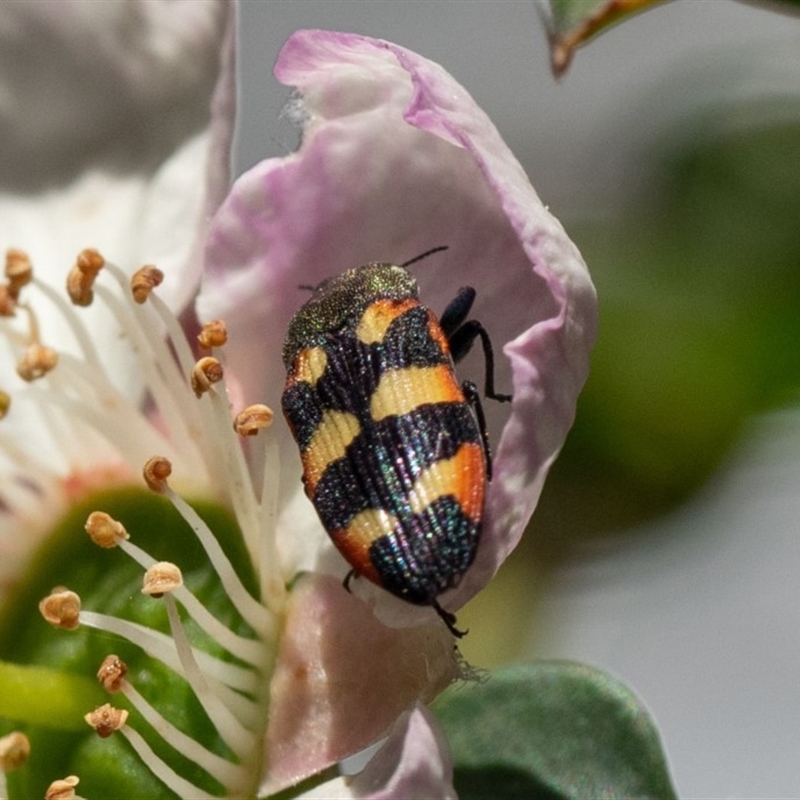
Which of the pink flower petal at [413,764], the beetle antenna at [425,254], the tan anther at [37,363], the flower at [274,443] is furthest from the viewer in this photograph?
the tan anther at [37,363]

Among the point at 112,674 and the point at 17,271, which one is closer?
the point at 112,674

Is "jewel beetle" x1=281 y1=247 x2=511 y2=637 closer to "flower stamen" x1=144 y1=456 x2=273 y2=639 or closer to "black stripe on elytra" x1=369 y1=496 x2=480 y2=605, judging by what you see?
"black stripe on elytra" x1=369 y1=496 x2=480 y2=605

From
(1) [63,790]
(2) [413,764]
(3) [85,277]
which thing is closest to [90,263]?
(3) [85,277]

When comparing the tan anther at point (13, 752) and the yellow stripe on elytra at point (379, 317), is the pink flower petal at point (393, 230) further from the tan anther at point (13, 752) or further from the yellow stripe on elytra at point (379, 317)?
the tan anther at point (13, 752)

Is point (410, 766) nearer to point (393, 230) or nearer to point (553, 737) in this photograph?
point (553, 737)

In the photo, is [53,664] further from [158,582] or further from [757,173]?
[757,173]

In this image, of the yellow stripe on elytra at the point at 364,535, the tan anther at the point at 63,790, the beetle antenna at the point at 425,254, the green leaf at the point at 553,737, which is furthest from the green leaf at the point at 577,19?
the tan anther at the point at 63,790

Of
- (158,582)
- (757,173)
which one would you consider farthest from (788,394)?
(158,582)
